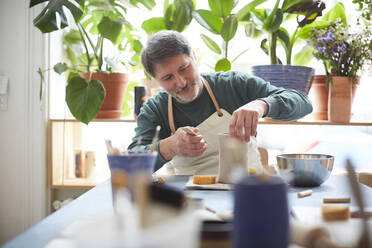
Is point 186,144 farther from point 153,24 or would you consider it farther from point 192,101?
point 153,24

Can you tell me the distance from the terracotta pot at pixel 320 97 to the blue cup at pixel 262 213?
79.8 inches

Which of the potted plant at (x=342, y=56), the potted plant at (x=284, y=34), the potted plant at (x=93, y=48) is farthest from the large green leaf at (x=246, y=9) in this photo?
the potted plant at (x=93, y=48)

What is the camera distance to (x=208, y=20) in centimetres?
250

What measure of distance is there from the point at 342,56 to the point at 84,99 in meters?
1.50

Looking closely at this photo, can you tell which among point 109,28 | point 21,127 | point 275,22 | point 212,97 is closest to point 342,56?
point 275,22

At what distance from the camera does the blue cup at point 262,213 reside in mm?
553

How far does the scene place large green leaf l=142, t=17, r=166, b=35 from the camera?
254cm

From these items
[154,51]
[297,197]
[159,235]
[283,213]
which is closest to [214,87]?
[154,51]

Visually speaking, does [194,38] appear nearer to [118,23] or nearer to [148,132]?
[118,23]

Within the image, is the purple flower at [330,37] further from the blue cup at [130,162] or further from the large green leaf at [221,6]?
the blue cup at [130,162]

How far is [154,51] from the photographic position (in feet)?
5.81

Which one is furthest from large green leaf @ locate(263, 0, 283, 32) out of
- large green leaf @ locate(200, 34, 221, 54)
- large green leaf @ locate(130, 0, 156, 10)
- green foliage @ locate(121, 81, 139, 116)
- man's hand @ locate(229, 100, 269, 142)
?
man's hand @ locate(229, 100, 269, 142)

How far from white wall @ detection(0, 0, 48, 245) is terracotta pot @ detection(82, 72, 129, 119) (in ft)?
1.36

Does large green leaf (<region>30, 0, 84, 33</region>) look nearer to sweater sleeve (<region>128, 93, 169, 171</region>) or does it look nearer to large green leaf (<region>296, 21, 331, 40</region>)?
sweater sleeve (<region>128, 93, 169, 171</region>)
